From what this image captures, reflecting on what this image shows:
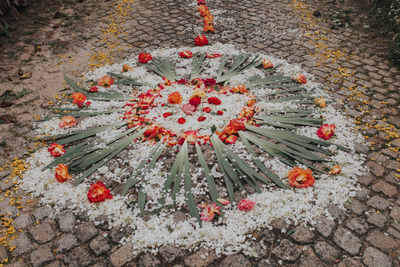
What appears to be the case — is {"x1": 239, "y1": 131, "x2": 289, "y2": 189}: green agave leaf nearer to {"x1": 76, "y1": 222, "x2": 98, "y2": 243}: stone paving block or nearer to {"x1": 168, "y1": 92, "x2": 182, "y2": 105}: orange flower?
{"x1": 168, "y1": 92, "x2": 182, "y2": 105}: orange flower

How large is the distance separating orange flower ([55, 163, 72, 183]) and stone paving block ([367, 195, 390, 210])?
316cm

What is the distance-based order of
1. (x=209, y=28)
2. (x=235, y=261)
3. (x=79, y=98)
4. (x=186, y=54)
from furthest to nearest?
(x=209, y=28)
(x=186, y=54)
(x=79, y=98)
(x=235, y=261)

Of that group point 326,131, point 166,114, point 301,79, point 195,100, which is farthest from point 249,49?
point 326,131

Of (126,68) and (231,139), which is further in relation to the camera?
(126,68)

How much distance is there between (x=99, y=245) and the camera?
2.59m

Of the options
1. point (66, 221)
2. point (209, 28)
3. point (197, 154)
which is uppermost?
point (209, 28)

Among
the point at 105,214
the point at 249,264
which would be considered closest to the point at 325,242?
the point at 249,264

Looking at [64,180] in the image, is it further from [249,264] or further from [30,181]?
[249,264]

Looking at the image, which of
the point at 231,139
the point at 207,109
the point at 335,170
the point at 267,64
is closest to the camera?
the point at 335,170

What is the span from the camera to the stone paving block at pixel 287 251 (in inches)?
97.3

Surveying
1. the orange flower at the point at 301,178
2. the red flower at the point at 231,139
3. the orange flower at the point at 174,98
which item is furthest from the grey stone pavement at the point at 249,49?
the orange flower at the point at 174,98

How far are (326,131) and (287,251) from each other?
5.20 feet

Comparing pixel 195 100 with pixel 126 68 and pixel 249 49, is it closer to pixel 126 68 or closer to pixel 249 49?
pixel 126 68

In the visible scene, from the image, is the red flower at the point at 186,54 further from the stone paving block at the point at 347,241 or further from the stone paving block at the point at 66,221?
the stone paving block at the point at 347,241
